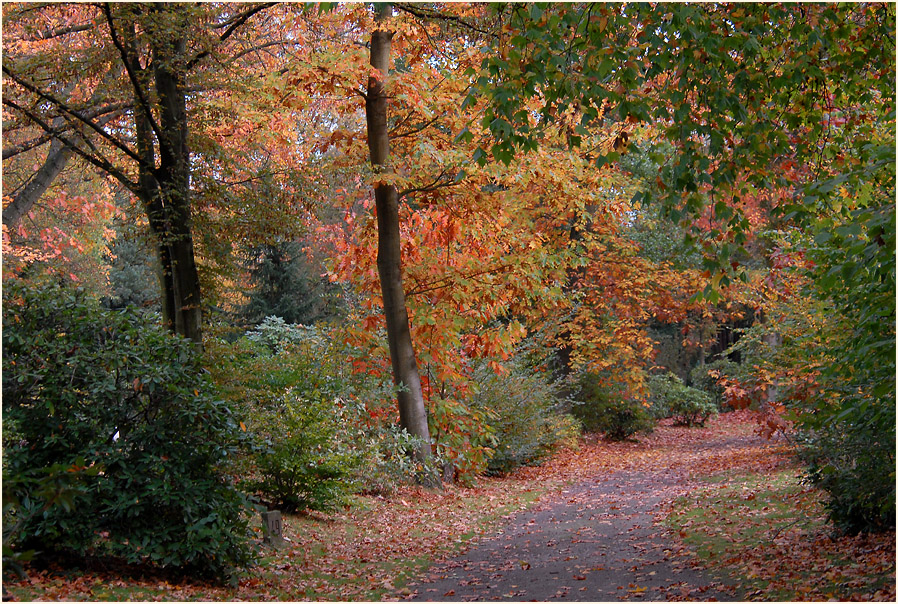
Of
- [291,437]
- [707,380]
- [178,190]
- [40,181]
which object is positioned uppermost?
[40,181]

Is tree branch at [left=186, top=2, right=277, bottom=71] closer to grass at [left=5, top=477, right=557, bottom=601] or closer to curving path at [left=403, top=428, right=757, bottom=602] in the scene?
grass at [left=5, top=477, right=557, bottom=601]

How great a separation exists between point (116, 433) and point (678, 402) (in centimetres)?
2138

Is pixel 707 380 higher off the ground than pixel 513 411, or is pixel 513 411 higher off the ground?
pixel 513 411

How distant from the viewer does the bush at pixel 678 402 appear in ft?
79.5

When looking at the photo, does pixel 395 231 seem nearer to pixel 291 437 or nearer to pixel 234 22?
pixel 234 22

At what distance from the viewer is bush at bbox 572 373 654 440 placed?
71.5ft

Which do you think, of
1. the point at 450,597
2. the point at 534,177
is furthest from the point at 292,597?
the point at 534,177

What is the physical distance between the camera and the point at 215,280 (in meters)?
10.6

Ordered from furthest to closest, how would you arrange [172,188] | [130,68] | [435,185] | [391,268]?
1. [435,185]
2. [391,268]
3. [172,188]
4. [130,68]

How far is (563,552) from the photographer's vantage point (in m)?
8.42

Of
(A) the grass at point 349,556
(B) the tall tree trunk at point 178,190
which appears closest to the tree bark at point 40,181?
(B) the tall tree trunk at point 178,190

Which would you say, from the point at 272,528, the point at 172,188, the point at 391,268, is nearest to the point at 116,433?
the point at 272,528

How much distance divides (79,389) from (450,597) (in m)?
3.54

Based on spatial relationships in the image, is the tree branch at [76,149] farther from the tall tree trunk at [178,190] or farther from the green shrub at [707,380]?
the green shrub at [707,380]
